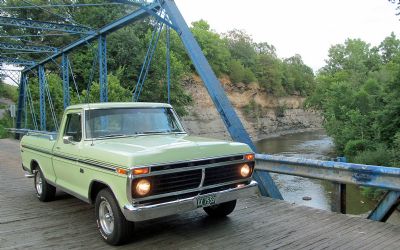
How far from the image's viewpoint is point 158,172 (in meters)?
4.65

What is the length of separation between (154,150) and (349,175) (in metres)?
3.07

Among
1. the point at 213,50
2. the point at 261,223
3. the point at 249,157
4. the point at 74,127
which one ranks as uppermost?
the point at 213,50

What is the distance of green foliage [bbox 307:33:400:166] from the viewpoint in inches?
897

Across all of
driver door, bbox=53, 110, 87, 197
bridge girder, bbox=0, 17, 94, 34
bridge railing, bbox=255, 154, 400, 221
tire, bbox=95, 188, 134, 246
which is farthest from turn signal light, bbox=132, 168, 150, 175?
bridge girder, bbox=0, 17, 94, 34

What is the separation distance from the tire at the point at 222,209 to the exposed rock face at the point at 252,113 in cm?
3962

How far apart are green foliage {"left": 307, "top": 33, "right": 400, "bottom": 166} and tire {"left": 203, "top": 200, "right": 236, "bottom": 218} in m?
17.3

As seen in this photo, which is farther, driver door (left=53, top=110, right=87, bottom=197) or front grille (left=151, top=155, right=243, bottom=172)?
driver door (left=53, top=110, right=87, bottom=197)

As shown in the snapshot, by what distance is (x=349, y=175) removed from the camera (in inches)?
231

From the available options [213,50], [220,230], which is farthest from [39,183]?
[213,50]

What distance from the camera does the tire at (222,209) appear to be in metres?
6.04

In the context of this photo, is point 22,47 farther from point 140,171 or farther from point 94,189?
point 140,171

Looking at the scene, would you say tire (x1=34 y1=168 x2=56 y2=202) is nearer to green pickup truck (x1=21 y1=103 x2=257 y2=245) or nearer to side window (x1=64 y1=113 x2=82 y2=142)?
green pickup truck (x1=21 y1=103 x2=257 y2=245)

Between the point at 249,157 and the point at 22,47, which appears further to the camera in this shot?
the point at 22,47

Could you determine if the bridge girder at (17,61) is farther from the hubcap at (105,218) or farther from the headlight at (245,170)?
the headlight at (245,170)
